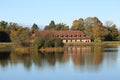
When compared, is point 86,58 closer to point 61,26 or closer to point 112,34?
point 112,34

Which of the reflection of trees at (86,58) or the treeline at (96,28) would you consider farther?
the treeline at (96,28)

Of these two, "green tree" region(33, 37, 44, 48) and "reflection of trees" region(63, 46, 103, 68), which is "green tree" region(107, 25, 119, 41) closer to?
"green tree" region(33, 37, 44, 48)

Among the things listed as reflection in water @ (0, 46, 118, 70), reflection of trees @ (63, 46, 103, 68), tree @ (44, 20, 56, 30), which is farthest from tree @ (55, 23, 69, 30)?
reflection in water @ (0, 46, 118, 70)

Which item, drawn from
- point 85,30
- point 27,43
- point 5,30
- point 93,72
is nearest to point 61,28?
point 85,30

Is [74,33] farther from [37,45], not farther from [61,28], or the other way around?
[37,45]

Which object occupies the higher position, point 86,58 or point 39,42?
point 39,42

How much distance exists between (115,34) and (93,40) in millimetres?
6891

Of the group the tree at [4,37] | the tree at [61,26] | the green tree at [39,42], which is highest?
the tree at [61,26]

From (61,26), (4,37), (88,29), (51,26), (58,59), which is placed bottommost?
(58,59)

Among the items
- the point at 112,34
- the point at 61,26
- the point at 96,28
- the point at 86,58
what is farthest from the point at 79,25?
the point at 86,58

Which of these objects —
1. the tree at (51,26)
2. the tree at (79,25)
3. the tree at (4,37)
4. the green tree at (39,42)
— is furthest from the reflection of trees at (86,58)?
the tree at (51,26)

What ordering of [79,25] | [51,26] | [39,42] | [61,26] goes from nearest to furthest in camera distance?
[39,42] < [79,25] < [61,26] < [51,26]

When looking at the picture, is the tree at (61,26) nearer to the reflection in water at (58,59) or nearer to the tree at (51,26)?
the tree at (51,26)

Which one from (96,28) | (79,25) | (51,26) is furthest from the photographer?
(51,26)
